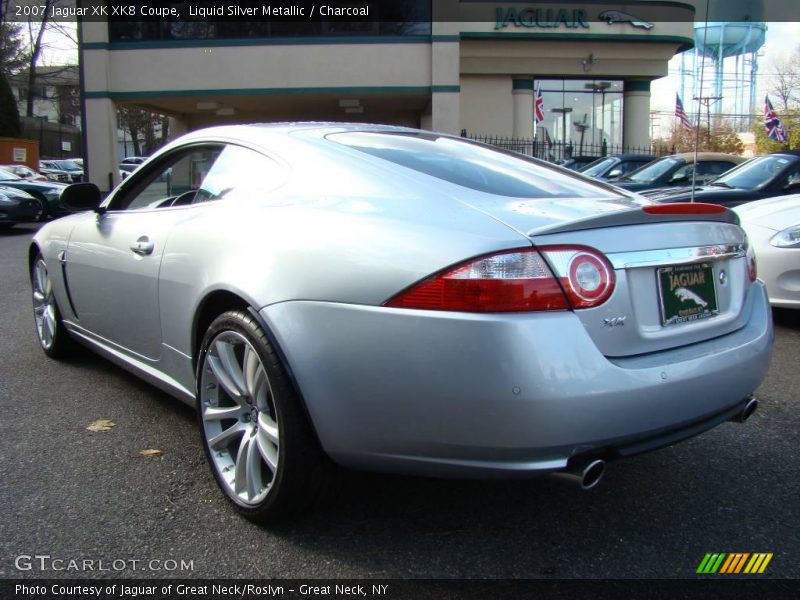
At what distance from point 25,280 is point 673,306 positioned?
803cm

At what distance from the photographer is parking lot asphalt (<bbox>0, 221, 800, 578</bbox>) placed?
95.0 inches

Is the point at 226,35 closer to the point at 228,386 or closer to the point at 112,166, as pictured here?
the point at 112,166

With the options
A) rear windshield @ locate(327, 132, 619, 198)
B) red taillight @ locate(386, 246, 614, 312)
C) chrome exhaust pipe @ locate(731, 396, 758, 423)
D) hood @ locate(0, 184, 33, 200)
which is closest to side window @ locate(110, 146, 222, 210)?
rear windshield @ locate(327, 132, 619, 198)

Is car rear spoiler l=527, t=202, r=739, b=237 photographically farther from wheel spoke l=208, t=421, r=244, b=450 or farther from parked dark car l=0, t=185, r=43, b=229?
parked dark car l=0, t=185, r=43, b=229

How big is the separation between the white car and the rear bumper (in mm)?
3441

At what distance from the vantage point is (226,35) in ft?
66.7

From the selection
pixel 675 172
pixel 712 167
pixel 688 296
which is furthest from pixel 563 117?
pixel 688 296

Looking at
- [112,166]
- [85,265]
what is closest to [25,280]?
[85,265]

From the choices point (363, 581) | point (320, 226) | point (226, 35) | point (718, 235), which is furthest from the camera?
point (226, 35)

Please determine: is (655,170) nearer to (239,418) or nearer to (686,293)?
(686,293)

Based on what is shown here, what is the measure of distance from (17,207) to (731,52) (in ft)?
150

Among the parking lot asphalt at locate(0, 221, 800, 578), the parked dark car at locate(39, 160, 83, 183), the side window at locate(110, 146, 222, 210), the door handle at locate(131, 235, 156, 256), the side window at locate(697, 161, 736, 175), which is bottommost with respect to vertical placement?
the parking lot asphalt at locate(0, 221, 800, 578)

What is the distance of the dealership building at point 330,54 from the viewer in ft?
65.9

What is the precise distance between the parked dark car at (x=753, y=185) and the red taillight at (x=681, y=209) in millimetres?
5434
